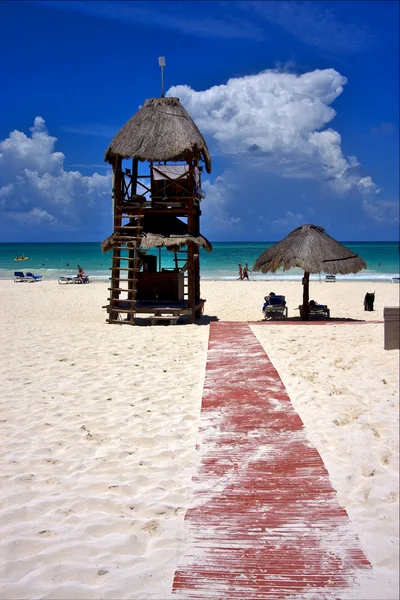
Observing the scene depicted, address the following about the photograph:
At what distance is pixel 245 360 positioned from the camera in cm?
873

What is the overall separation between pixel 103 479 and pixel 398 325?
17.0 ft

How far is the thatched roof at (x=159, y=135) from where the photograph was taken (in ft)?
43.4

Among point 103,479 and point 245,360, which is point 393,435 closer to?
point 103,479

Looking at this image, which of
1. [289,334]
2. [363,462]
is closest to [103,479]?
[363,462]

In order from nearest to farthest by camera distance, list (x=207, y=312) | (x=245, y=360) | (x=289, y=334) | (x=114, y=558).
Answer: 1. (x=114, y=558)
2. (x=245, y=360)
3. (x=289, y=334)
4. (x=207, y=312)

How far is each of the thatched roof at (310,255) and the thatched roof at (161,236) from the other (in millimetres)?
1907

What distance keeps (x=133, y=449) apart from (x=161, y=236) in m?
8.85

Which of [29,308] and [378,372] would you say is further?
[29,308]

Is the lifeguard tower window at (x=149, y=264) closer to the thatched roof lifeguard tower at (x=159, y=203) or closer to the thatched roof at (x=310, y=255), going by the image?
the thatched roof lifeguard tower at (x=159, y=203)

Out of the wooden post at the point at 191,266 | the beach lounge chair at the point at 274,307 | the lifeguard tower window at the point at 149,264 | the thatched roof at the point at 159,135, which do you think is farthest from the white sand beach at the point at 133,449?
the thatched roof at the point at 159,135

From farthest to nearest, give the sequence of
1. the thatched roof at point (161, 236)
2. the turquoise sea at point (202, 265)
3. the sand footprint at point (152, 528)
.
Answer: the turquoise sea at point (202, 265)
the thatched roof at point (161, 236)
the sand footprint at point (152, 528)

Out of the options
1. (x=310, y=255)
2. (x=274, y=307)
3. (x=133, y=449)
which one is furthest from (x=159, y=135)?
(x=133, y=449)

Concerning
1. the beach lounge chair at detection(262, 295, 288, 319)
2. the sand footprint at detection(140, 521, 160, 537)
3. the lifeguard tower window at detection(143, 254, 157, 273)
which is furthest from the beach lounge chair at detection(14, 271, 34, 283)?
the sand footprint at detection(140, 521, 160, 537)

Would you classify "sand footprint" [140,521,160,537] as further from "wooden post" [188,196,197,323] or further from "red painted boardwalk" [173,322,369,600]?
"wooden post" [188,196,197,323]
